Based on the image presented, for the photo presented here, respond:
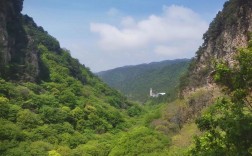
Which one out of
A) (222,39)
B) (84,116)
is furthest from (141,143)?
(84,116)

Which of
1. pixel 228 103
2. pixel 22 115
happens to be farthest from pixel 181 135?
pixel 228 103

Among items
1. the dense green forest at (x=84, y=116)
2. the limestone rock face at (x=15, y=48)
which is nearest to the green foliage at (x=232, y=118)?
the dense green forest at (x=84, y=116)

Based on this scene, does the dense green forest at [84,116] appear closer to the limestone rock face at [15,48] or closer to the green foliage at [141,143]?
the green foliage at [141,143]

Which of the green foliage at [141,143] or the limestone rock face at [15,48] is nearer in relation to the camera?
the green foliage at [141,143]

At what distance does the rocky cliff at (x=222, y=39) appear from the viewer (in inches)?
2550

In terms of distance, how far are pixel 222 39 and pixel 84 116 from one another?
3642 centimetres

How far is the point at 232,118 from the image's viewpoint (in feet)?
50.2

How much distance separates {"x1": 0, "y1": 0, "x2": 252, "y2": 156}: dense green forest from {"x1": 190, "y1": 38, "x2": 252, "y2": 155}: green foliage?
0.11 ft

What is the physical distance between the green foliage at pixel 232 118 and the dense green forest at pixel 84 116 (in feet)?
0.11

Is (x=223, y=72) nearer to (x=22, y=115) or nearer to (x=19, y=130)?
(x=19, y=130)

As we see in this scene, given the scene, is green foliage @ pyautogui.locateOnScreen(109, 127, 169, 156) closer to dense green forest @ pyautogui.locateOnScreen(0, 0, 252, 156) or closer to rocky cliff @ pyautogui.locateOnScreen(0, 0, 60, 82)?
dense green forest @ pyautogui.locateOnScreen(0, 0, 252, 156)

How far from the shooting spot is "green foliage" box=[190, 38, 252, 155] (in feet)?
49.8

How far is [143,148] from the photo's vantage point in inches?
2384

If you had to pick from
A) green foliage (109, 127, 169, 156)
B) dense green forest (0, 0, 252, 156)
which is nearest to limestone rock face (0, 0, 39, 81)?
dense green forest (0, 0, 252, 156)
